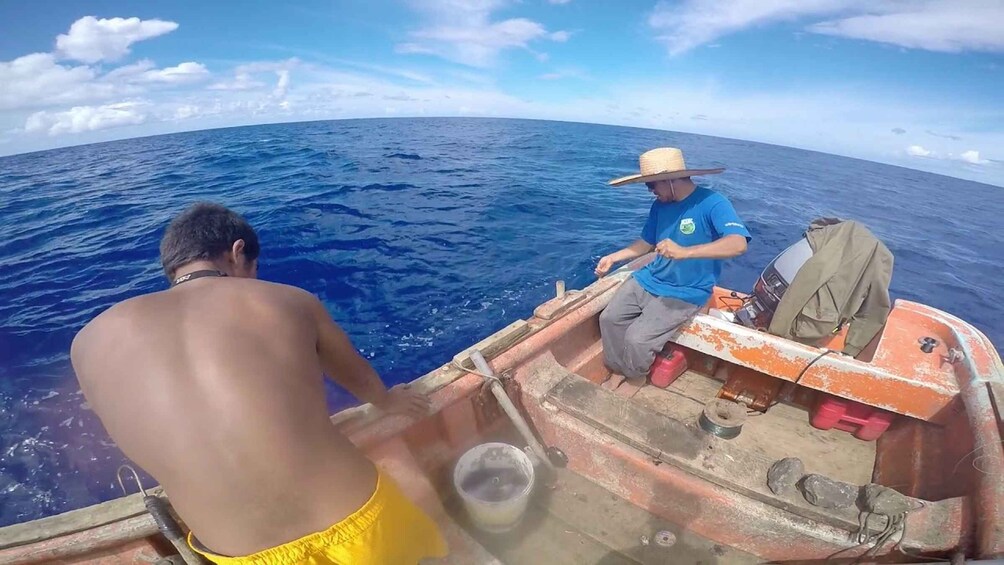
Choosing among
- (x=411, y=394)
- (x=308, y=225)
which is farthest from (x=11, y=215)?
(x=411, y=394)

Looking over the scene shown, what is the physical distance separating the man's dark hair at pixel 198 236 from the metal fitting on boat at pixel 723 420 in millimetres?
3266

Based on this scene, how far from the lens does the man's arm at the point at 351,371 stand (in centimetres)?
177

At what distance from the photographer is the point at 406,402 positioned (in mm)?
2695

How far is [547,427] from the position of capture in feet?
10.6

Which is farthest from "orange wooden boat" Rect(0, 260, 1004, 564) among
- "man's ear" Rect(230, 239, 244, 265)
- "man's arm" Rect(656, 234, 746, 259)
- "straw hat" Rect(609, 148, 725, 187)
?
"straw hat" Rect(609, 148, 725, 187)

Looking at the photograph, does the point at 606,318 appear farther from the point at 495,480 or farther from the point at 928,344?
the point at 928,344

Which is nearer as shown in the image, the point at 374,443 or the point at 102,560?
the point at 102,560

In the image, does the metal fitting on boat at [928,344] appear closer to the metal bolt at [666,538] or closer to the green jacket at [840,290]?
the green jacket at [840,290]

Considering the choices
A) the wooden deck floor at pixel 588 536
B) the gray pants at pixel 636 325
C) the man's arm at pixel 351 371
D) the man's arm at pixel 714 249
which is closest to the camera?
the man's arm at pixel 351 371

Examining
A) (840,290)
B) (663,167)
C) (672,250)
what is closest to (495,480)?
(672,250)

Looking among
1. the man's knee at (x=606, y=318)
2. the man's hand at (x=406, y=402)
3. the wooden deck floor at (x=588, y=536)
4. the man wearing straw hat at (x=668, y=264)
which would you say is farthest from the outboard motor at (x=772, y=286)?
the man's hand at (x=406, y=402)

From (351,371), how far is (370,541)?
762 millimetres

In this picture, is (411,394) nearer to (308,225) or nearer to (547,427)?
(547,427)

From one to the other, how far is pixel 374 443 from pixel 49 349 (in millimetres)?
8025
